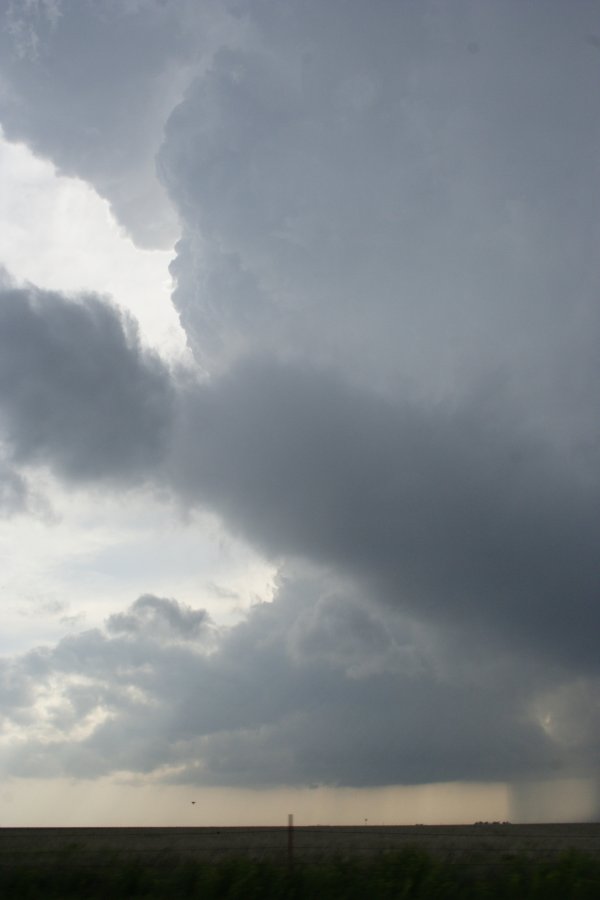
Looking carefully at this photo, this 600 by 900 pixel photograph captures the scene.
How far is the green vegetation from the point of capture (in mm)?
24734

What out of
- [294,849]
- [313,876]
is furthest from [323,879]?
[294,849]

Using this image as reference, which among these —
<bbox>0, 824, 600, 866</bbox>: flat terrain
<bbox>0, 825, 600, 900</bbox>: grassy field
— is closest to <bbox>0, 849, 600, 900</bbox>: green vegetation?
<bbox>0, 825, 600, 900</bbox>: grassy field

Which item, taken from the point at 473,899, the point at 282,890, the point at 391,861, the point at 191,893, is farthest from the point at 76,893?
the point at 473,899

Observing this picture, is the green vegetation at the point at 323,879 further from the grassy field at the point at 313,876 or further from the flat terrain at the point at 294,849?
the flat terrain at the point at 294,849

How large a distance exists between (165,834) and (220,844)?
262 inches

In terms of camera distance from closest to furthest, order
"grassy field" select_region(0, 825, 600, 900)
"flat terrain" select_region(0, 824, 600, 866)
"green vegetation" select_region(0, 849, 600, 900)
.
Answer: "green vegetation" select_region(0, 849, 600, 900)
"grassy field" select_region(0, 825, 600, 900)
"flat terrain" select_region(0, 824, 600, 866)

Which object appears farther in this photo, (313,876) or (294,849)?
(294,849)

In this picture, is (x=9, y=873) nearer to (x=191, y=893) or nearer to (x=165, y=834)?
(x=191, y=893)

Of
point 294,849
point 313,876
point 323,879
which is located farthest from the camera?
point 294,849

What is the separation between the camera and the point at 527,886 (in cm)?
2516

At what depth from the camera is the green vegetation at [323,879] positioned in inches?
974

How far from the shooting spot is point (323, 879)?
2591 cm

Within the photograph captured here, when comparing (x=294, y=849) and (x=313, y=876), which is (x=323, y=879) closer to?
(x=313, y=876)

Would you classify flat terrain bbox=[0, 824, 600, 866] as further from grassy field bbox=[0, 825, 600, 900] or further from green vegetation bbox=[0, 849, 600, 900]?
green vegetation bbox=[0, 849, 600, 900]
